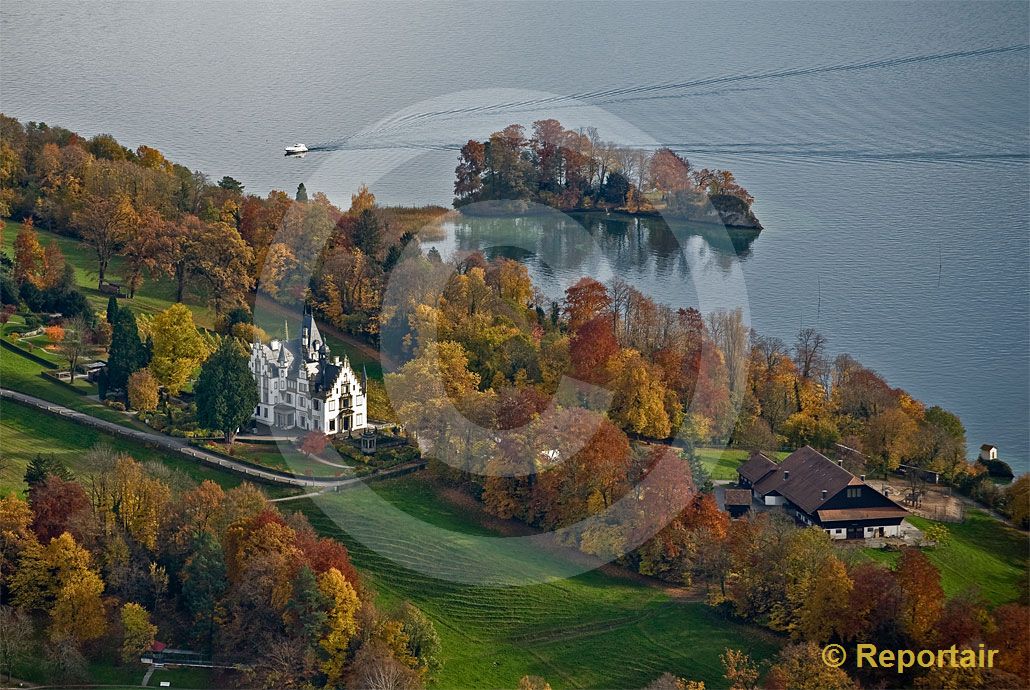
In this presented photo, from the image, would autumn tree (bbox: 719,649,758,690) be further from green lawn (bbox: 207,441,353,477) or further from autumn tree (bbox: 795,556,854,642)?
green lawn (bbox: 207,441,353,477)

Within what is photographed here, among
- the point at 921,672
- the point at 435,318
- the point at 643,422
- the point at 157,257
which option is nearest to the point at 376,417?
the point at 435,318

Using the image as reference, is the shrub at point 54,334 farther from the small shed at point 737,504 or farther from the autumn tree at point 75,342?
the small shed at point 737,504

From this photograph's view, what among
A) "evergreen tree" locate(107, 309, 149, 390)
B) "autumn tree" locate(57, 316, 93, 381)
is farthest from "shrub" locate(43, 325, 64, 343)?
"evergreen tree" locate(107, 309, 149, 390)

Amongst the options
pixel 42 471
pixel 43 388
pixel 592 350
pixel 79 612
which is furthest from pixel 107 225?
pixel 79 612

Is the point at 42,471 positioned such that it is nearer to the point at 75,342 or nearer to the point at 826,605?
the point at 75,342

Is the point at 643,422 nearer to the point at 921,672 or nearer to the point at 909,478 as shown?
the point at 909,478
